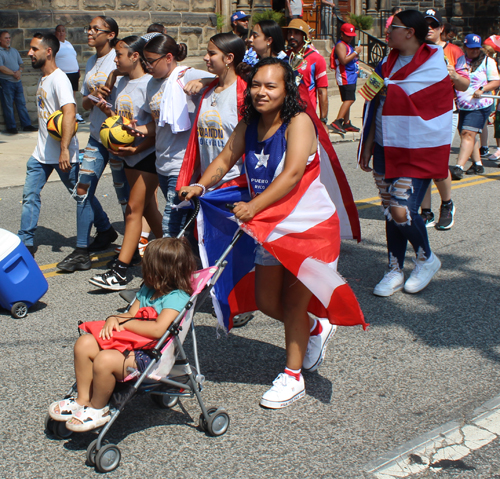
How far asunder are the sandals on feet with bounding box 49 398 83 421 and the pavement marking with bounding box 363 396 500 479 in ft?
4.60

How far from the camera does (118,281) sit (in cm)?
532

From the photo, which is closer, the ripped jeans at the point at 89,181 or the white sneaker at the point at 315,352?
the white sneaker at the point at 315,352

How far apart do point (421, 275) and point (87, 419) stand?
10.7ft

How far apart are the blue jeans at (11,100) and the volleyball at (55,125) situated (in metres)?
8.05

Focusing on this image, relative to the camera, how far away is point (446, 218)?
7.14 metres

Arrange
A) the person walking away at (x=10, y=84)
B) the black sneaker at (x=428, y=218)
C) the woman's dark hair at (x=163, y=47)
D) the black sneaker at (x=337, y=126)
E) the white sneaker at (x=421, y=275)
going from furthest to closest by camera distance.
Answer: the black sneaker at (x=337, y=126) → the person walking away at (x=10, y=84) → the black sneaker at (x=428, y=218) → the white sneaker at (x=421, y=275) → the woman's dark hair at (x=163, y=47)

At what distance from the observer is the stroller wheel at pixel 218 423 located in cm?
326

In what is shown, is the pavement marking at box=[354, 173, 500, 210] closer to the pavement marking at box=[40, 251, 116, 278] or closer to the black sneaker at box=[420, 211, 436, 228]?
the black sneaker at box=[420, 211, 436, 228]

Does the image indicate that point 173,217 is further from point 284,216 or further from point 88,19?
point 88,19

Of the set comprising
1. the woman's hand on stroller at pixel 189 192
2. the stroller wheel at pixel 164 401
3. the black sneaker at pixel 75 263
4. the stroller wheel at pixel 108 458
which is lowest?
the black sneaker at pixel 75 263

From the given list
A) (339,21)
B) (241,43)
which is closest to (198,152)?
(241,43)

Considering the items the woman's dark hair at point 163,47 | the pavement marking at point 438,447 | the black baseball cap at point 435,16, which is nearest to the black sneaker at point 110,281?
the woman's dark hair at point 163,47

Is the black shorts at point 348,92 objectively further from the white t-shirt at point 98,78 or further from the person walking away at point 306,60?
the white t-shirt at point 98,78

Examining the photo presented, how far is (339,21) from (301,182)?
67.7 ft
